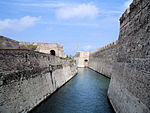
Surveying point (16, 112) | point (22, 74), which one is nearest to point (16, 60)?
point (22, 74)

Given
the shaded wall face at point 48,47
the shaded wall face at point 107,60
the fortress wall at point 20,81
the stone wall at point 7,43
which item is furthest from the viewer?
the shaded wall face at point 48,47

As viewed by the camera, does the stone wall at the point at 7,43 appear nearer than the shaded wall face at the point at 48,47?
Yes

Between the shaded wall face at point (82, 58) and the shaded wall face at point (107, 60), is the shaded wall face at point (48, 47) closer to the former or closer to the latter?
the shaded wall face at point (107, 60)

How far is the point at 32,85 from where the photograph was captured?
7625mm

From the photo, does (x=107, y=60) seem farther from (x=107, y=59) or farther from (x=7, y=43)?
(x=7, y=43)

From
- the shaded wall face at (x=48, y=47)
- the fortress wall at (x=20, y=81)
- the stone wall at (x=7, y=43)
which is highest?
the shaded wall face at (x=48, y=47)

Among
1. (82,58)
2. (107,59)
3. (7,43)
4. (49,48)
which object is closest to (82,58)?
(82,58)

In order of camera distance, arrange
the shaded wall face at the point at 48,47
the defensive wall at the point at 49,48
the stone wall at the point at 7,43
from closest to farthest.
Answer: the stone wall at the point at 7,43 → the defensive wall at the point at 49,48 → the shaded wall face at the point at 48,47

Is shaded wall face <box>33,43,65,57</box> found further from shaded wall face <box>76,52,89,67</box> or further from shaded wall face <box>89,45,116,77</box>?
shaded wall face <box>76,52,89,67</box>

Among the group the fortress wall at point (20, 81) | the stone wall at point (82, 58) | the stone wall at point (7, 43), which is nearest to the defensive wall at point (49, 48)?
the stone wall at point (7, 43)

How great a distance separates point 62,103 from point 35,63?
12.9 ft

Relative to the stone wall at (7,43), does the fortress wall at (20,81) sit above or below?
below

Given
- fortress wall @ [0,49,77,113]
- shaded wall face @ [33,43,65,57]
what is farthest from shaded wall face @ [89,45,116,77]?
fortress wall @ [0,49,77,113]

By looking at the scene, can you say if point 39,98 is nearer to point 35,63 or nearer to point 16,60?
point 35,63
